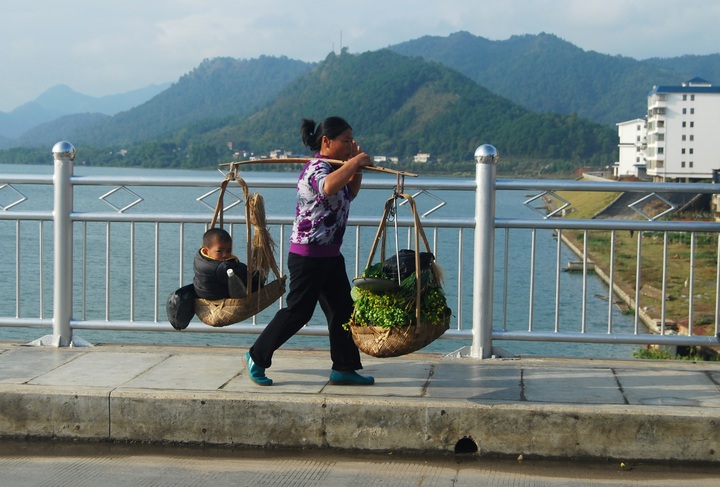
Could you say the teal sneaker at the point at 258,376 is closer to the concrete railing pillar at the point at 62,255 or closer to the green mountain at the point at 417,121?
the concrete railing pillar at the point at 62,255

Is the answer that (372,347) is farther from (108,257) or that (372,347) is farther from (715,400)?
(108,257)

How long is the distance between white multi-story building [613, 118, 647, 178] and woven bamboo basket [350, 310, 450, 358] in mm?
111710

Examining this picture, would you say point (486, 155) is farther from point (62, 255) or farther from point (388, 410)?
point (62, 255)

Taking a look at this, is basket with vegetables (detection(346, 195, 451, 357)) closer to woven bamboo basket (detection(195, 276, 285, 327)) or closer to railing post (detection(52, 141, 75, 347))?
woven bamboo basket (detection(195, 276, 285, 327))

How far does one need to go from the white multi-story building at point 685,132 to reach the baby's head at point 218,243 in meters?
100

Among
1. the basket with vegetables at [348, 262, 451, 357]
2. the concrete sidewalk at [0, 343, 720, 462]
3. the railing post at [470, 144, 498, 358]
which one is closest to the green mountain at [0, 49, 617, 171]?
the railing post at [470, 144, 498, 358]

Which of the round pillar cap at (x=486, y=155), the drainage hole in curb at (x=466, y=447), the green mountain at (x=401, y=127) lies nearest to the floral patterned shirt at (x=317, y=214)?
the drainage hole in curb at (x=466, y=447)

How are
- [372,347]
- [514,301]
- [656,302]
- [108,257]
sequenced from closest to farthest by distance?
[372,347]
[108,257]
[514,301]
[656,302]

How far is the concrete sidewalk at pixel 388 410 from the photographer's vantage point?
516cm

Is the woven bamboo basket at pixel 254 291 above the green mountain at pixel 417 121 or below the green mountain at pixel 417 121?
below

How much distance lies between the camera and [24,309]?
1401 centimetres

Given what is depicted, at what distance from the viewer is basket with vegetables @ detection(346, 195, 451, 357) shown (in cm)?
521

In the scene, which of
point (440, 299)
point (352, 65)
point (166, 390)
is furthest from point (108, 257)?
point (352, 65)

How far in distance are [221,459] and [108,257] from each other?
8.88 feet
